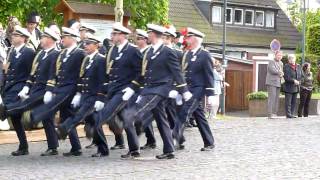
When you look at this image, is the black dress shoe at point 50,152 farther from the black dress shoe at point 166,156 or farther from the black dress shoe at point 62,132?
the black dress shoe at point 166,156

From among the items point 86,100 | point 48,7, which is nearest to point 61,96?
point 86,100

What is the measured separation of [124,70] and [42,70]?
128 cm

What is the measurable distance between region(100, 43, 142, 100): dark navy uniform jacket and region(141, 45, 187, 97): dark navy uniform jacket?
6.8 inches

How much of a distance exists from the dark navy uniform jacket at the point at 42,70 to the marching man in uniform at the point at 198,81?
2.15 meters

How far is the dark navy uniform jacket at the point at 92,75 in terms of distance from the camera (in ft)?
37.4

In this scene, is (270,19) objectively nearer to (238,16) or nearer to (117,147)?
(238,16)

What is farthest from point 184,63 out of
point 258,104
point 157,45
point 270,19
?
point 270,19

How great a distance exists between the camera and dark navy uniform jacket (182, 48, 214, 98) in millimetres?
12133

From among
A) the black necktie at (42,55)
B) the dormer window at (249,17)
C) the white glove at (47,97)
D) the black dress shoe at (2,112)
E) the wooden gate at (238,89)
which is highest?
the dormer window at (249,17)

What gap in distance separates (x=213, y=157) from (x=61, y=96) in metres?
2.45

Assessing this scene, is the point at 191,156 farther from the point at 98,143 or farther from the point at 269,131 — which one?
the point at 269,131

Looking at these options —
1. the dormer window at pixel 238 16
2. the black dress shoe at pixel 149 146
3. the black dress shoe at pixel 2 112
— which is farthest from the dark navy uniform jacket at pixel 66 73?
the dormer window at pixel 238 16

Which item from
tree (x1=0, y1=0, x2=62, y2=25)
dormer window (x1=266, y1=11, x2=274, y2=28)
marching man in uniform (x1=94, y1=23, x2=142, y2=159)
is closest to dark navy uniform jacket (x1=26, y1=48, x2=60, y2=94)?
marching man in uniform (x1=94, y1=23, x2=142, y2=159)

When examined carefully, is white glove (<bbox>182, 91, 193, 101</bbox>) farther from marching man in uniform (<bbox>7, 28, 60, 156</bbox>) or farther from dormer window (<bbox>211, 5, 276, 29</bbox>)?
dormer window (<bbox>211, 5, 276, 29</bbox>)
